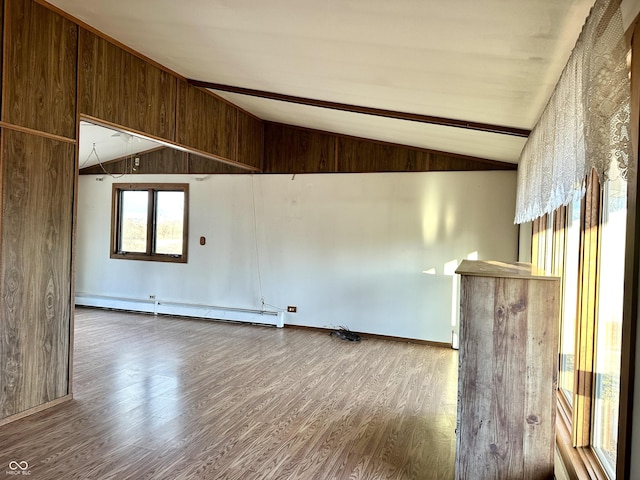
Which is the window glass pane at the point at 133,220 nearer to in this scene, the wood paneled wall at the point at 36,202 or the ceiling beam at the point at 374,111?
the ceiling beam at the point at 374,111

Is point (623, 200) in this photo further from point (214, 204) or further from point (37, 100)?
point (214, 204)

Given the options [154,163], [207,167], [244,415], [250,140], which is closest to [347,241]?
[250,140]

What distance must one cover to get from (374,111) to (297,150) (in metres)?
2.39

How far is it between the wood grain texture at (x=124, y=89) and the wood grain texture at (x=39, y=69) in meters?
0.12

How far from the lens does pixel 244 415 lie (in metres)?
3.18

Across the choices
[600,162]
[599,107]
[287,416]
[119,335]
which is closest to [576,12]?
[599,107]

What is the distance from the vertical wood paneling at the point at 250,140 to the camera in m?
5.61

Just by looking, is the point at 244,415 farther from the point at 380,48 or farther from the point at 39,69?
the point at 39,69

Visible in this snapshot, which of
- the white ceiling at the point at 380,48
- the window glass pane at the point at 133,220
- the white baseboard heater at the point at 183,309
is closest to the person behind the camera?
the white ceiling at the point at 380,48

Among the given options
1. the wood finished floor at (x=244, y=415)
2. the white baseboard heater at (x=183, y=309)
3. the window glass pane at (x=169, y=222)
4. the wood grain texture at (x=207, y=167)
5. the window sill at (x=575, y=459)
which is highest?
the wood grain texture at (x=207, y=167)

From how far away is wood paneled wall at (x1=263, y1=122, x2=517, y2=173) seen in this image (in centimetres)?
547

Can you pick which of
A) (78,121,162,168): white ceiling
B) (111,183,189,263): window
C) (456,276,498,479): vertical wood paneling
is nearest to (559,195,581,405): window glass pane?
(456,276,498,479): vertical wood paneling

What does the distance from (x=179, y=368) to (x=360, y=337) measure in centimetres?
247

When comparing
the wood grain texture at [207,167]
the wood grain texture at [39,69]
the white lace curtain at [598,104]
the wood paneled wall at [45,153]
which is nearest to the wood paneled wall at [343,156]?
the wood grain texture at [207,167]
